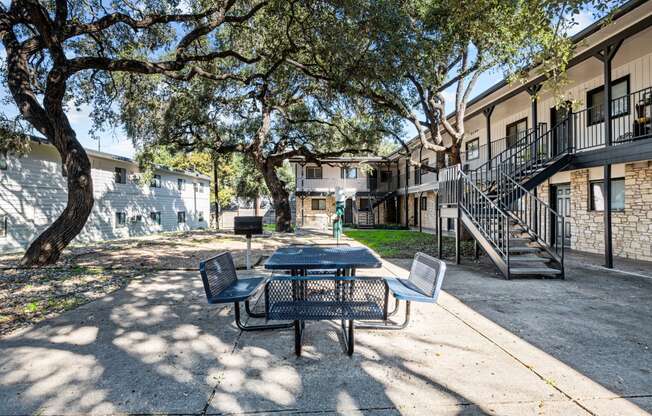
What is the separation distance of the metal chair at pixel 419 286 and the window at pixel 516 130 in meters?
11.2

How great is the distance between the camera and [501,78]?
1091 centimetres

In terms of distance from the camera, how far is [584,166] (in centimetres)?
888

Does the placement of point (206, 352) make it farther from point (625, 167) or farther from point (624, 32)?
point (625, 167)

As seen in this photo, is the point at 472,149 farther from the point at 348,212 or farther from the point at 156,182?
the point at 156,182

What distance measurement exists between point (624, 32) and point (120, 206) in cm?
2128

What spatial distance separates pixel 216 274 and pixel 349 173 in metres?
24.2

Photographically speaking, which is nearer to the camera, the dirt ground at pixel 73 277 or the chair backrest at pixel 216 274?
the chair backrest at pixel 216 274

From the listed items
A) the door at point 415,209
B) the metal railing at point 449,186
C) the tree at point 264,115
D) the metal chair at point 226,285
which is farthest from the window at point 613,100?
the door at point 415,209

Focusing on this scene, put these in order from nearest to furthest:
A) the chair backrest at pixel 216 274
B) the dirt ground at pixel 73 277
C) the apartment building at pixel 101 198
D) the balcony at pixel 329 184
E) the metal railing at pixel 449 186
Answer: the chair backrest at pixel 216 274 < the dirt ground at pixel 73 277 < the metal railing at pixel 449 186 < the apartment building at pixel 101 198 < the balcony at pixel 329 184

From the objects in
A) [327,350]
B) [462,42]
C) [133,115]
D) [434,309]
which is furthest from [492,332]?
[133,115]

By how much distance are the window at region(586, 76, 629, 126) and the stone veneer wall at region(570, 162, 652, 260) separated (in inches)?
63.1

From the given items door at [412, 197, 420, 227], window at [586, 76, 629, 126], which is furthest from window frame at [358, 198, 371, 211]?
window at [586, 76, 629, 126]

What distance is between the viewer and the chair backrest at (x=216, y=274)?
137 inches

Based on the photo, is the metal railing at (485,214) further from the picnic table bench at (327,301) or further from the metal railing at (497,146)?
the metal railing at (497,146)
